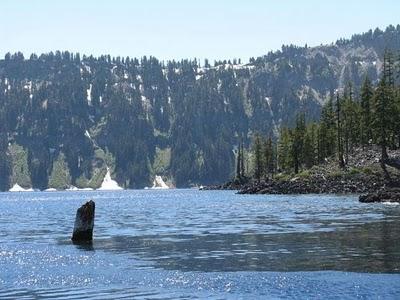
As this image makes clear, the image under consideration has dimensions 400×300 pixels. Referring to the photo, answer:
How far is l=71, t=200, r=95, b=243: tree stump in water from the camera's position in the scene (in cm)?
5066

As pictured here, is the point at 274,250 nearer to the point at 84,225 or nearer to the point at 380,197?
the point at 84,225

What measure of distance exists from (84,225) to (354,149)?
422 ft

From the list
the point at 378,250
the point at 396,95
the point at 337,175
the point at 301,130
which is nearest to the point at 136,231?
the point at 378,250

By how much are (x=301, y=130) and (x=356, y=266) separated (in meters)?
145

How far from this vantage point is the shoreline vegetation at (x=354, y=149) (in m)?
128

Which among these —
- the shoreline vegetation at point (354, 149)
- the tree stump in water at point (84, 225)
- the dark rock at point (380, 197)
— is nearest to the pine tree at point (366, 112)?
the shoreline vegetation at point (354, 149)

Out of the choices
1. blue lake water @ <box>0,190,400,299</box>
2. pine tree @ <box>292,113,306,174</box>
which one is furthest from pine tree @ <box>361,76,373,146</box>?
blue lake water @ <box>0,190,400,299</box>

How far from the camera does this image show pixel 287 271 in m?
31.5

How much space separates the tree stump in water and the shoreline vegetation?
181 ft

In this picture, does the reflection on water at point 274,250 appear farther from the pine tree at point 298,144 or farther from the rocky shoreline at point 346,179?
the pine tree at point 298,144

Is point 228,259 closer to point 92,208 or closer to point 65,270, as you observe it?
point 65,270

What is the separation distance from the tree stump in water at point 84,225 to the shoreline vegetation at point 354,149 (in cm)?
5513

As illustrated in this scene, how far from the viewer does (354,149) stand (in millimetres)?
168500

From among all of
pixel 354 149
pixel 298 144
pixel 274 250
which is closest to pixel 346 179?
pixel 354 149
